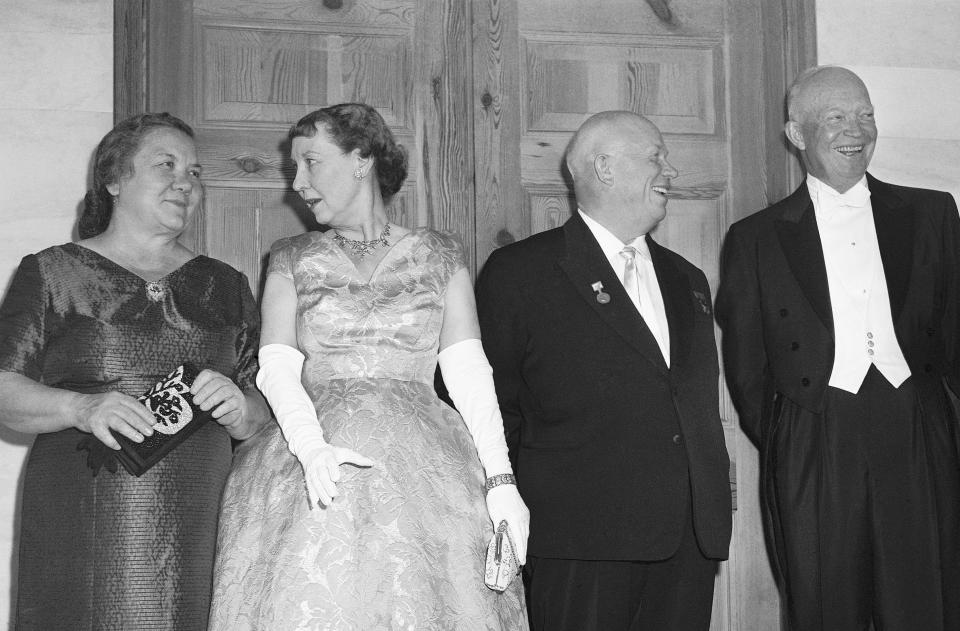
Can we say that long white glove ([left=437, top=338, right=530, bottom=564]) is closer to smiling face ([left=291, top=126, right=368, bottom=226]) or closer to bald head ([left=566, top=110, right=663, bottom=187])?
smiling face ([left=291, top=126, right=368, bottom=226])

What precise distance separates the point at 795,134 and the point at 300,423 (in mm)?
1828

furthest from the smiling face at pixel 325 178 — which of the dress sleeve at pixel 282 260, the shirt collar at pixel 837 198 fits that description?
the shirt collar at pixel 837 198

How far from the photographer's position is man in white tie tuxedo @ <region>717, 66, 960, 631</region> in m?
3.03

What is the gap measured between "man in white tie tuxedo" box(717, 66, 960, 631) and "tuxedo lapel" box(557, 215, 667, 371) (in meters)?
0.50

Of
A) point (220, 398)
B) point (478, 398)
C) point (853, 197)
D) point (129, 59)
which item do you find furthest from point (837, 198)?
point (129, 59)

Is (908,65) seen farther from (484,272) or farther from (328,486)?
(328,486)

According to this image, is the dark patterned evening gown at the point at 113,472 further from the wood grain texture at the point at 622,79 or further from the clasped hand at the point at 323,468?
the wood grain texture at the point at 622,79

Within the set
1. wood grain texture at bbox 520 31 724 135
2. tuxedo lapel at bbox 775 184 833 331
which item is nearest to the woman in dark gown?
wood grain texture at bbox 520 31 724 135

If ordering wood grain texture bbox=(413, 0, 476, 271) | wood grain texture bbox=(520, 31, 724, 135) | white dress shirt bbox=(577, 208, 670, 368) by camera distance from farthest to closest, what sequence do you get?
1. wood grain texture bbox=(520, 31, 724, 135)
2. wood grain texture bbox=(413, 0, 476, 271)
3. white dress shirt bbox=(577, 208, 670, 368)

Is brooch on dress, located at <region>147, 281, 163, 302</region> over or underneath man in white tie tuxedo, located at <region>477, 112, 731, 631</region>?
over

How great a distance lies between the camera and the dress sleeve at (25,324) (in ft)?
8.76

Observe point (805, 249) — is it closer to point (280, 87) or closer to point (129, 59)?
point (280, 87)

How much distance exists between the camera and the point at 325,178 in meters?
2.86

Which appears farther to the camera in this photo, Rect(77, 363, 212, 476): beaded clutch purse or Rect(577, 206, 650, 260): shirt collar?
Rect(577, 206, 650, 260): shirt collar
